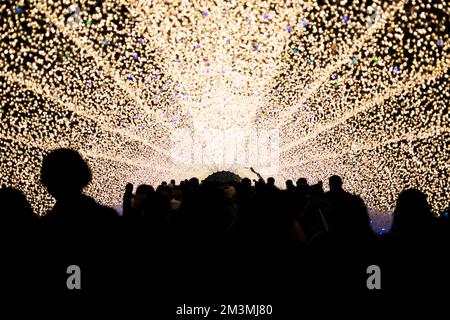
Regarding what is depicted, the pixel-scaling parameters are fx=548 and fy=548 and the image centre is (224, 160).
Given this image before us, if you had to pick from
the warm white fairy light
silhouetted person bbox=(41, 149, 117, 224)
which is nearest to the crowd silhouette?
silhouetted person bbox=(41, 149, 117, 224)

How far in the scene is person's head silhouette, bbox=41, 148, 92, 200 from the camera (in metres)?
2.48

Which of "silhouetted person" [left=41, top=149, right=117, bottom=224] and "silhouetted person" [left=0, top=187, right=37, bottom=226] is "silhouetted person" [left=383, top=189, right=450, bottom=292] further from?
"silhouetted person" [left=0, top=187, right=37, bottom=226]

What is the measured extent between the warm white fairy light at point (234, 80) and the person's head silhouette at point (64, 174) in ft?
24.8

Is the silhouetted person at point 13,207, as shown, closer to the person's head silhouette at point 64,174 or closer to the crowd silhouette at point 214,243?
the crowd silhouette at point 214,243

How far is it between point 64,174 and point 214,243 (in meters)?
2.86

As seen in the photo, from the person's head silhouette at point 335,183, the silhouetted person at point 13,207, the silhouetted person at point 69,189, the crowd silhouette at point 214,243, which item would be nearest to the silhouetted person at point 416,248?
the crowd silhouette at point 214,243

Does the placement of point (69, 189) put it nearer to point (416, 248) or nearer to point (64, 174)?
point (64, 174)

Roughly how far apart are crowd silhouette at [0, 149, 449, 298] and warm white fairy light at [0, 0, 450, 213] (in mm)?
5285

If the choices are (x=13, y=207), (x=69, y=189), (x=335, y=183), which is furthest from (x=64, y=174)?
(x=335, y=183)

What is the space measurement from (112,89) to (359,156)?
11009 millimetres

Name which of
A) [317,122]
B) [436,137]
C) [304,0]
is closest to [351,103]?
[317,122]

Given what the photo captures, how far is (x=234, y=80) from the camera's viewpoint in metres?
16.5

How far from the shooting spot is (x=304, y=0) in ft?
33.0

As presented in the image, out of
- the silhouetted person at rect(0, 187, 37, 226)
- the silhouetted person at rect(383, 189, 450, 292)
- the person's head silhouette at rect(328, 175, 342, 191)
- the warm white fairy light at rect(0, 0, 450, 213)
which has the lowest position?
the silhouetted person at rect(383, 189, 450, 292)
